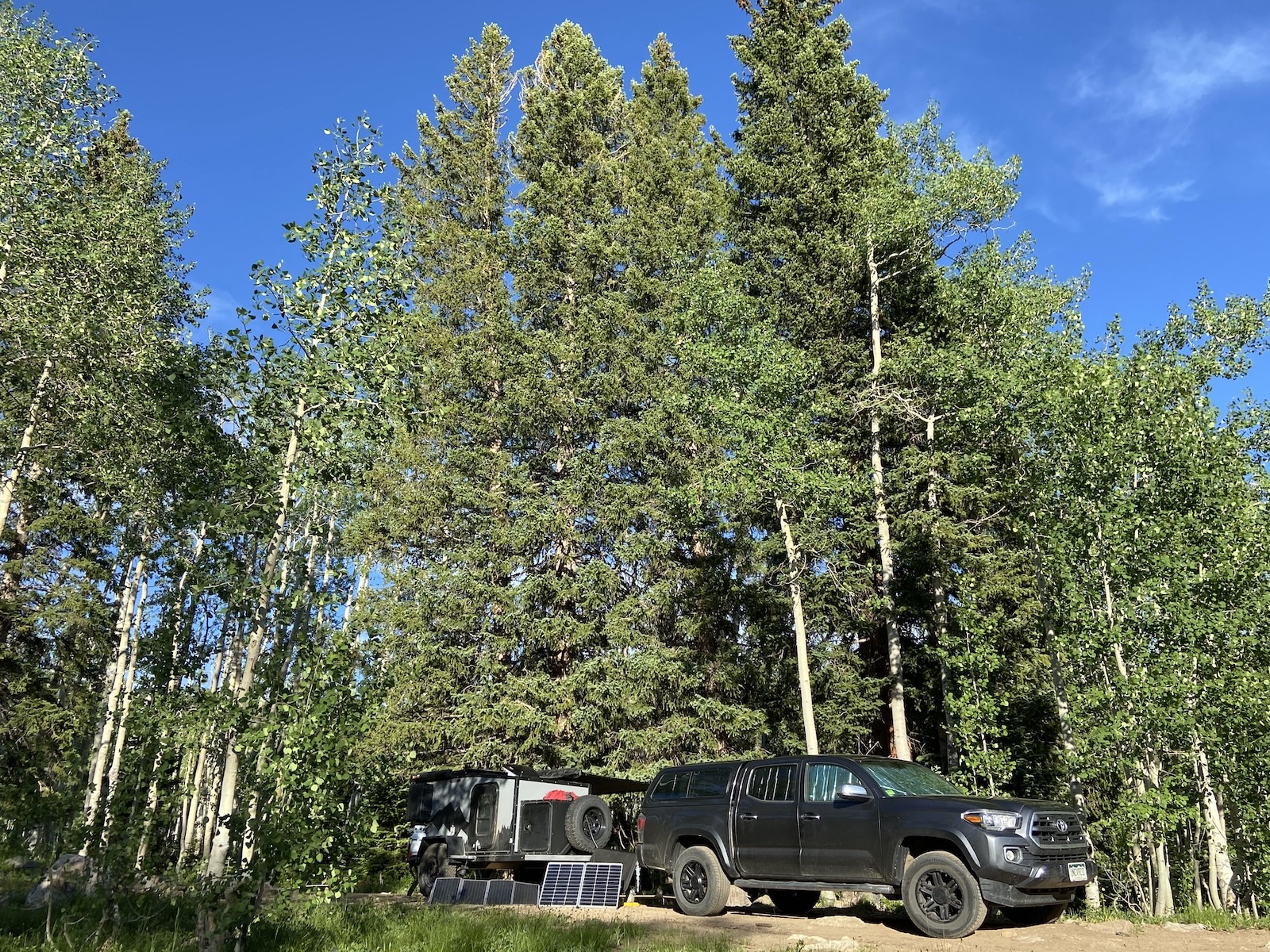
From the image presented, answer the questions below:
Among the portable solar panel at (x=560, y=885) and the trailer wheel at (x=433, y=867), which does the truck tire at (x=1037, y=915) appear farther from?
the trailer wheel at (x=433, y=867)

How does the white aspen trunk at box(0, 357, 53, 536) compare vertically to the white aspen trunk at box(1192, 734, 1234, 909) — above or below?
above

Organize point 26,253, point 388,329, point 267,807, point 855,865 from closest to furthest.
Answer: point 267,807 → point 388,329 → point 855,865 → point 26,253

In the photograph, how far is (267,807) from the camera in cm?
574

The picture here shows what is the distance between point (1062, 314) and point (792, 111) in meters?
9.14

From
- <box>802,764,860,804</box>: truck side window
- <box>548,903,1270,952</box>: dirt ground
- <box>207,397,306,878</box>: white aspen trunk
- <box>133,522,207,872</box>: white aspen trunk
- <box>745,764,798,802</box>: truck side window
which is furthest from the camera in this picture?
<box>745,764,798,802</box>: truck side window

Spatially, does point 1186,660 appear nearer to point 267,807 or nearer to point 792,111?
point 267,807

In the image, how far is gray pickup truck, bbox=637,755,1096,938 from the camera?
808 cm

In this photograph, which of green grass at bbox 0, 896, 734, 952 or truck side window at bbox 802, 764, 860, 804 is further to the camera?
truck side window at bbox 802, 764, 860, 804

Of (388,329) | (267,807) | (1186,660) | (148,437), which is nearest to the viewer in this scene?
(267,807)

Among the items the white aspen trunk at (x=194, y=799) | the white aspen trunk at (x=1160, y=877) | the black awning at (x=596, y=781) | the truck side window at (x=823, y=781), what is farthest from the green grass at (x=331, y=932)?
the white aspen trunk at (x=1160, y=877)

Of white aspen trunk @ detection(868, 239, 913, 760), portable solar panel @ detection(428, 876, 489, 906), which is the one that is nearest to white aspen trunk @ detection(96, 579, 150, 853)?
portable solar panel @ detection(428, 876, 489, 906)

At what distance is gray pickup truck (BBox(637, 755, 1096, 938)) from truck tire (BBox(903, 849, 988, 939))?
0.01 m

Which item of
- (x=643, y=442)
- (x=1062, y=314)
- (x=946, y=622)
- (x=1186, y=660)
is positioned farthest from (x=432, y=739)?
(x=1062, y=314)

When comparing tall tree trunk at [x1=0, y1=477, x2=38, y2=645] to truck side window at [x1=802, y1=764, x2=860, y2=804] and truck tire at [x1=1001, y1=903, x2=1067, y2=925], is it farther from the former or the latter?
truck tire at [x1=1001, y1=903, x2=1067, y2=925]
